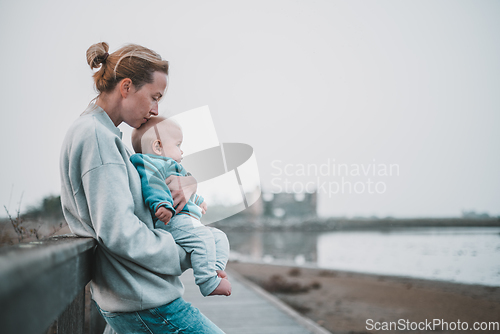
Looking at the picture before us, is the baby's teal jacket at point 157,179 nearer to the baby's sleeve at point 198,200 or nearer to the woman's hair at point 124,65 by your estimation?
the baby's sleeve at point 198,200

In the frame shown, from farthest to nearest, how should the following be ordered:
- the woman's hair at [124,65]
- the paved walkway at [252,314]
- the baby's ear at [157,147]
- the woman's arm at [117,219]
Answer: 1. the paved walkway at [252,314]
2. the baby's ear at [157,147]
3. the woman's hair at [124,65]
4. the woman's arm at [117,219]

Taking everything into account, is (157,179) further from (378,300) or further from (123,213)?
(378,300)

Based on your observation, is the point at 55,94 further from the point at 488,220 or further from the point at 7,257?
the point at 488,220

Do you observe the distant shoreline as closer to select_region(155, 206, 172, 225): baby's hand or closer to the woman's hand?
the woman's hand

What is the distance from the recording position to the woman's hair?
3.63ft

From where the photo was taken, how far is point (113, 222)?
0.88 meters

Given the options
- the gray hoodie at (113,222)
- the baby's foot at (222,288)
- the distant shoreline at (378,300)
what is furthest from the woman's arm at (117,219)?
the distant shoreline at (378,300)

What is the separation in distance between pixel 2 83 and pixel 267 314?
12.8ft

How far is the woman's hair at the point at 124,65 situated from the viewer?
3.63 feet

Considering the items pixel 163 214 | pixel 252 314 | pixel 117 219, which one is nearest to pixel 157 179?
pixel 163 214

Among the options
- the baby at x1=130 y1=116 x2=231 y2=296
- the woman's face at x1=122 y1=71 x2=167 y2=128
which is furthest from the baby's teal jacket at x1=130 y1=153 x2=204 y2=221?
the woman's face at x1=122 y1=71 x2=167 y2=128

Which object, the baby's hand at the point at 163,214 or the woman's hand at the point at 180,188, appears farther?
the woman's hand at the point at 180,188

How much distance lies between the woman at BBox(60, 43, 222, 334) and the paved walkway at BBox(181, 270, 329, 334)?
2997 mm

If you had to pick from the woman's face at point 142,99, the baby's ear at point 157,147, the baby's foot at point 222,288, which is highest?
the woman's face at point 142,99
